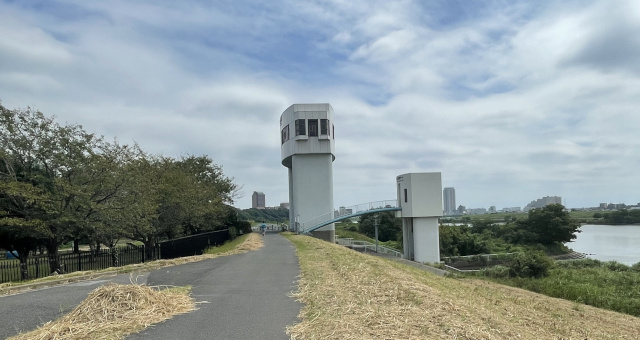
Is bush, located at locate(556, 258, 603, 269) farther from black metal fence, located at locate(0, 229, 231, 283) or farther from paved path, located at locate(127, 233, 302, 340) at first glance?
black metal fence, located at locate(0, 229, 231, 283)

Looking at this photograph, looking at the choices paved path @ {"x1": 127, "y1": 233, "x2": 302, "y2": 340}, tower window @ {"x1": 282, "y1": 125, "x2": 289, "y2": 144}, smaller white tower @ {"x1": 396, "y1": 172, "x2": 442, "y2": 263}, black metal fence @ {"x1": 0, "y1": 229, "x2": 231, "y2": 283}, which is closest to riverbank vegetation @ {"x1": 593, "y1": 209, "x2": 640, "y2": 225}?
smaller white tower @ {"x1": 396, "y1": 172, "x2": 442, "y2": 263}

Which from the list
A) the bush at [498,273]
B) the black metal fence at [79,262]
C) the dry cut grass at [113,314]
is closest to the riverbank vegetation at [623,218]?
the bush at [498,273]

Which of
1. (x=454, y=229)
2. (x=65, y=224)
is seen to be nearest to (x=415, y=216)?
(x=454, y=229)

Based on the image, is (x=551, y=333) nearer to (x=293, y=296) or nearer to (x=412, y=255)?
(x=293, y=296)

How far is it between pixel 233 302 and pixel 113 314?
234cm

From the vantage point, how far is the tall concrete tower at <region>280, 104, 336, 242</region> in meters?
43.2

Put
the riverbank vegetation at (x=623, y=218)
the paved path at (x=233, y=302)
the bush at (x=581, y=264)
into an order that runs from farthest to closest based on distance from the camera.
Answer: the riverbank vegetation at (x=623, y=218) < the bush at (x=581, y=264) < the paved path at (x=233, y=302)

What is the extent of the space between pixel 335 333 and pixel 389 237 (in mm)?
65649

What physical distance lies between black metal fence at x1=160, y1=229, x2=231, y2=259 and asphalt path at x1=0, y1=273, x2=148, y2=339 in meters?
9.74

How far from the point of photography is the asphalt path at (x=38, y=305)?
23.8ft

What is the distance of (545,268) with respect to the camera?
864 inches

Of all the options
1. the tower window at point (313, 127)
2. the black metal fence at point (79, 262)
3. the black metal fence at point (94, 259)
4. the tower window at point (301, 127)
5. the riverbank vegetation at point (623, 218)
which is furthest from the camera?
the riverbank vegetation at point (623, 218)

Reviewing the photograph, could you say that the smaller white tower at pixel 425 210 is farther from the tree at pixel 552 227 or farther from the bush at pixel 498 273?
the tree at pixel 552 227

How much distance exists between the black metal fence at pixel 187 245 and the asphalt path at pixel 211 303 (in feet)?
25.7
